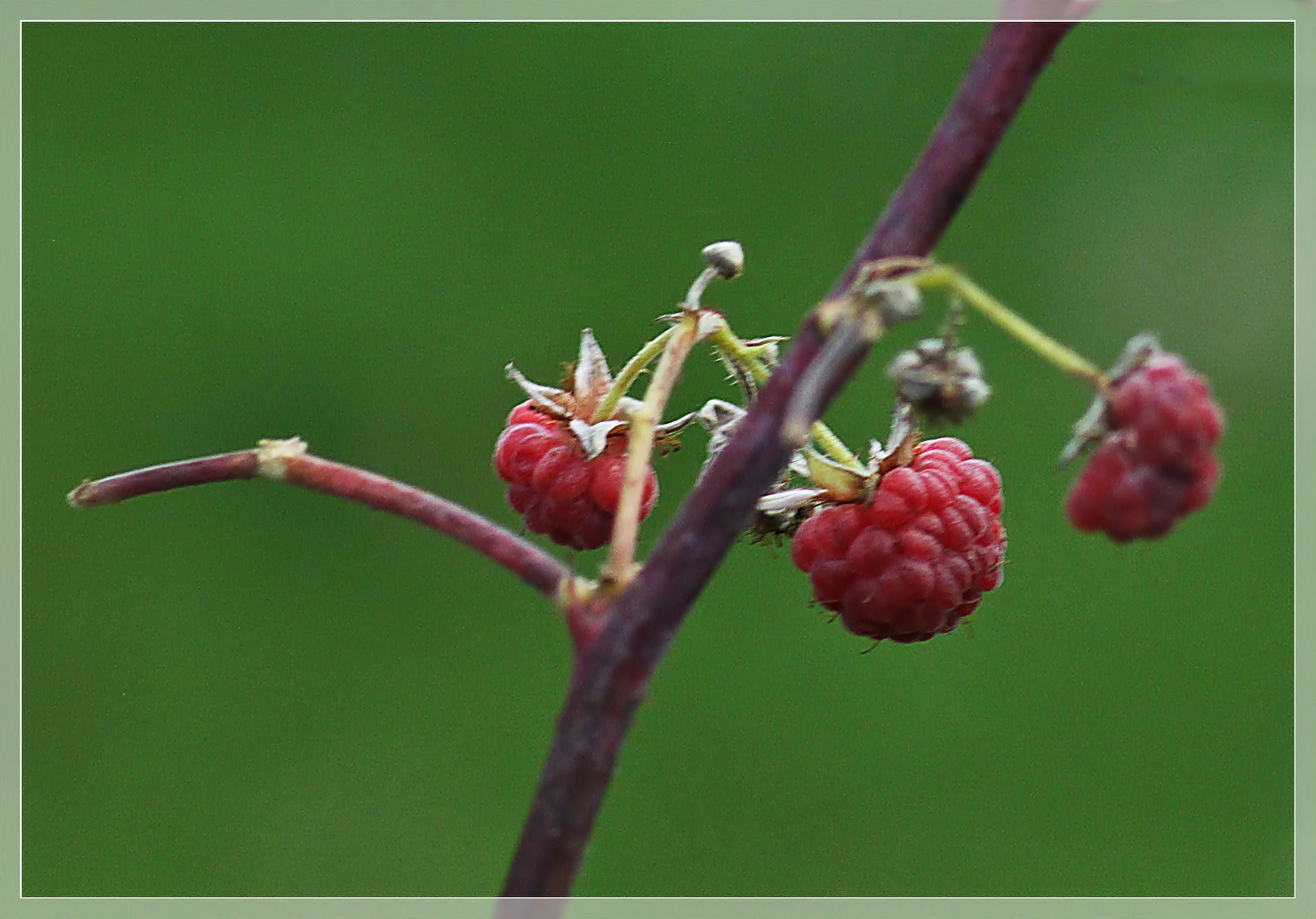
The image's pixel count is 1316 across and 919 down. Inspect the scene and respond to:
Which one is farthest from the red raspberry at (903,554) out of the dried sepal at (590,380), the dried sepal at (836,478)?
the dried sepal at (590,380)

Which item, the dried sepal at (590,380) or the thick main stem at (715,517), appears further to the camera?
the dried sepal at (590,380)

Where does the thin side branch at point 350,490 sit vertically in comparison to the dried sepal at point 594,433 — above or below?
below

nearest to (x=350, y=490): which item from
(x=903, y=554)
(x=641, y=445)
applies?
(x=641, y=445)

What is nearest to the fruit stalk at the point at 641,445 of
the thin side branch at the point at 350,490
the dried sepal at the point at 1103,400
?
the thin side branch at the point at 350,490

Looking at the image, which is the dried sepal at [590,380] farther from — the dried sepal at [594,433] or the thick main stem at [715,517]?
the thick main stem at [715,517]

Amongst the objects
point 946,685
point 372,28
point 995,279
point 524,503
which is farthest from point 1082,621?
point 524,503

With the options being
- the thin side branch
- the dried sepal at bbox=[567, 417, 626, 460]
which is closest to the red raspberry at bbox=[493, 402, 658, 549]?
the dried sepal at bbox=[567, 417, 626, 460]
